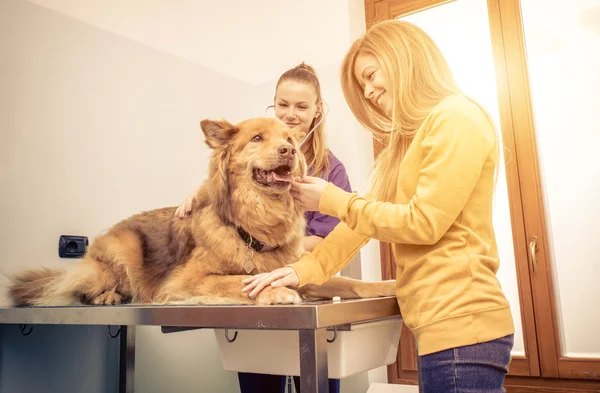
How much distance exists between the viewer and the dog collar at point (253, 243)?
1440 millimetres

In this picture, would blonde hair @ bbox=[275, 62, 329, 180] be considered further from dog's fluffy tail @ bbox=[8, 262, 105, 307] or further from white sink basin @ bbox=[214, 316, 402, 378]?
dog's fluffy tail @ bbox=[8, 262, 105, 307]

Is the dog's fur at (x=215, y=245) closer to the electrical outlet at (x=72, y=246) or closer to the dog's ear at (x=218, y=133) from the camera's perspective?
the dog's ear at (x=218, y=133)

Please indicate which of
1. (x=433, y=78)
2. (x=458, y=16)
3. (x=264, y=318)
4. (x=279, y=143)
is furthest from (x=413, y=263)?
(x=458, y=16)

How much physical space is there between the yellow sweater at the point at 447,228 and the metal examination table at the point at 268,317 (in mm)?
147

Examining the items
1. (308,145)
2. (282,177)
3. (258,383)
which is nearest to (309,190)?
(282,177)

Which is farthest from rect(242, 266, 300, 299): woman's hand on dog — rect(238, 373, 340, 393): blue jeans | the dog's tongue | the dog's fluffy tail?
rect(238, 373, 340, 393): blue jeans

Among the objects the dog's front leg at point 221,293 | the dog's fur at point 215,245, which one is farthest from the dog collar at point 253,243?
the dog's front leg at point 221,293

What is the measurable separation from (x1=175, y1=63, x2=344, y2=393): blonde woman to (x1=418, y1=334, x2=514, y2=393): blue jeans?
2.65 ft

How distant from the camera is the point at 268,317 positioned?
100 centimetres

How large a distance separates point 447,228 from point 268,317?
43cm

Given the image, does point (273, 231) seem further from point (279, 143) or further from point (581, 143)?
point (581, 143)

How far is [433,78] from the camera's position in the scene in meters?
1.25

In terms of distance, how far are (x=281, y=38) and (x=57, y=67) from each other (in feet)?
3.63

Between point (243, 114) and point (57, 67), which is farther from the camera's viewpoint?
point (243, 114)
